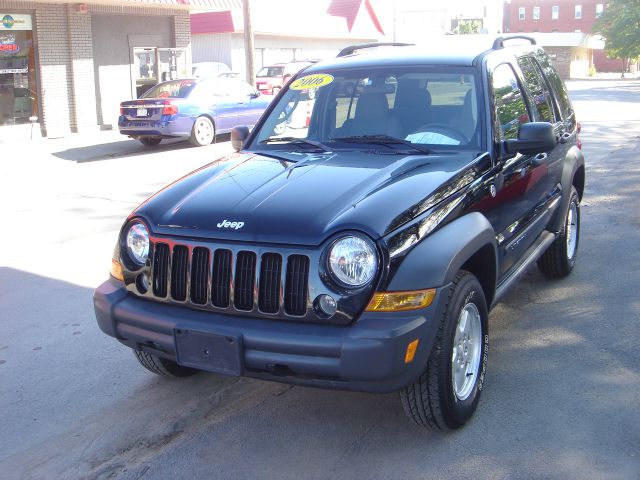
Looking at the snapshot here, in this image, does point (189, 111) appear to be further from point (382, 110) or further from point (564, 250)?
point (382, 110)

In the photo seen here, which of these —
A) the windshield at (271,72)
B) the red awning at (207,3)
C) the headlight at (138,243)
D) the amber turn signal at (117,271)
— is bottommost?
the amber turn signal at (117,271)

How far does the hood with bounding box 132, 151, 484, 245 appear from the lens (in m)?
3.60

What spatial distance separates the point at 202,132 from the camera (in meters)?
17.2

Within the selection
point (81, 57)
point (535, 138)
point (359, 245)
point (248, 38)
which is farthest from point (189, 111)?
point (359, 245)

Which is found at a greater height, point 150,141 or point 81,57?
point 81,57

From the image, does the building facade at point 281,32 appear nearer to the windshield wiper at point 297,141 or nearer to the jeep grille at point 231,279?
the windshield wiper at point 297,141

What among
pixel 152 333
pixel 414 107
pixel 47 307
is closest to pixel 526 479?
pixel 152 333

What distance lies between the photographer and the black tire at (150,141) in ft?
57.0

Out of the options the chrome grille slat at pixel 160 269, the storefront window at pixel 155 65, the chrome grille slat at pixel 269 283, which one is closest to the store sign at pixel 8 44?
the storefront window at pixel 155 65

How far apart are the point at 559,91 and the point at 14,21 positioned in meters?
15.3

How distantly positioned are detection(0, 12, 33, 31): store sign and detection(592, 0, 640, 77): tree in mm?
50124

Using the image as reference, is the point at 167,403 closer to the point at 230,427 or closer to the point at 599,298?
the point at 230,427

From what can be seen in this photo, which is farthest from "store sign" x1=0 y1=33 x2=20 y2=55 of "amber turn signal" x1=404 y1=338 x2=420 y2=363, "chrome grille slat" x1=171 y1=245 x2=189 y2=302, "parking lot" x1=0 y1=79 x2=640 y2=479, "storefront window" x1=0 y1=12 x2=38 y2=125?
"amber turn signal" x1=404 y1=338 x2=420 y2=363

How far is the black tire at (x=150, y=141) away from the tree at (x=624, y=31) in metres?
49.7
